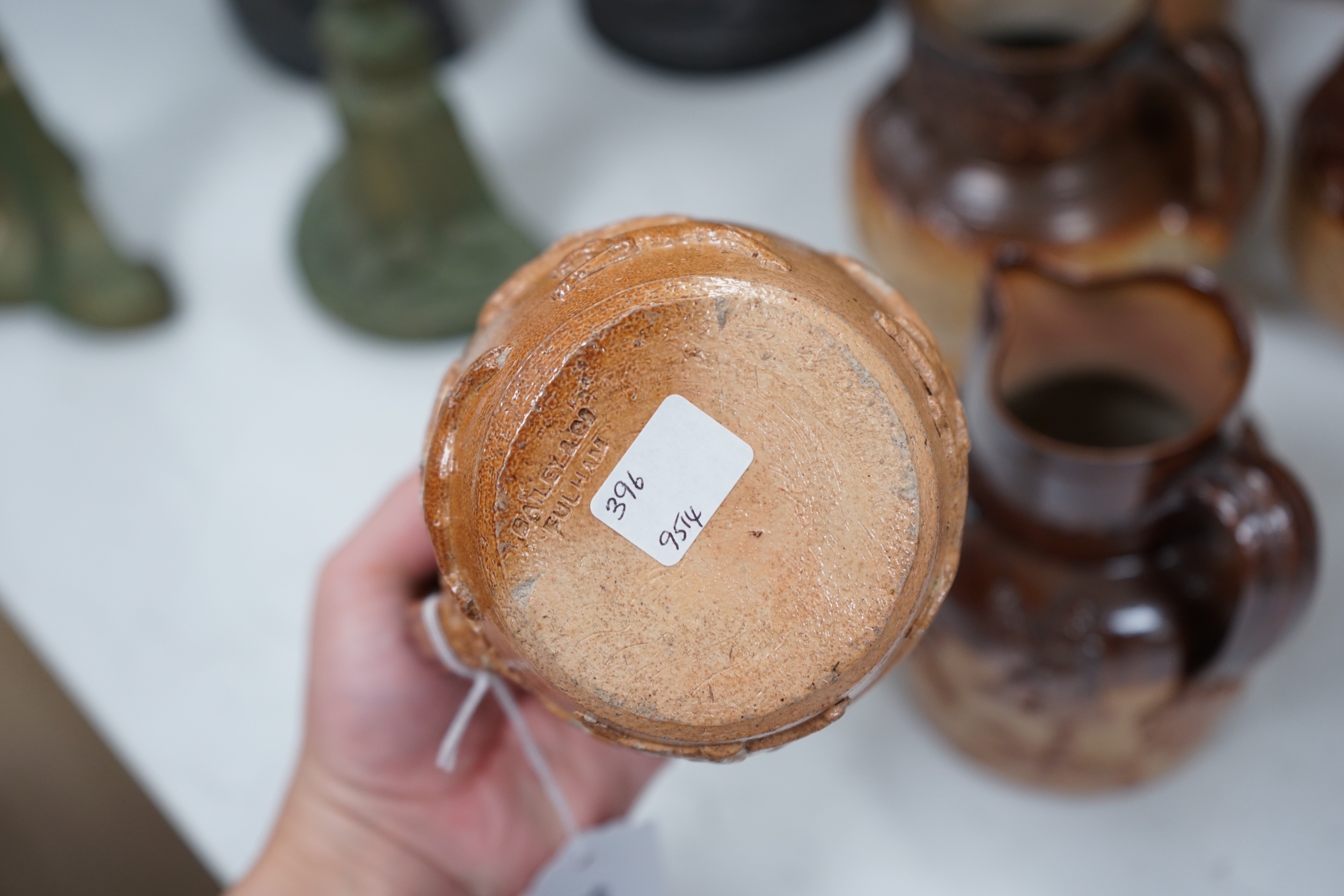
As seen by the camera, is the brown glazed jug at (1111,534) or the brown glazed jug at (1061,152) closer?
the brown glazed jug at (1111,534)

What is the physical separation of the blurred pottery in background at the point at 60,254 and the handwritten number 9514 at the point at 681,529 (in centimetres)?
79

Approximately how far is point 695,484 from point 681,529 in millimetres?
14

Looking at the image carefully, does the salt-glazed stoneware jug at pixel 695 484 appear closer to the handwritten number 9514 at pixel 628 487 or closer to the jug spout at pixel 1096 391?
the handwritten number 9514 at pixel 628 487

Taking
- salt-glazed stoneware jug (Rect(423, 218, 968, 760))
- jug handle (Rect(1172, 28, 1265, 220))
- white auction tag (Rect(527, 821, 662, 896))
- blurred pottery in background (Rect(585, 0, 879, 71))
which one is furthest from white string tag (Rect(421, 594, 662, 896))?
blurred pottery in background (Rect(585, 0, 879, 71))

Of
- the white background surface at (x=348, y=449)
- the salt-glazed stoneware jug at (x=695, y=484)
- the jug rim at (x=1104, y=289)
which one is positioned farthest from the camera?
the white background surface at (x=348, y=449)

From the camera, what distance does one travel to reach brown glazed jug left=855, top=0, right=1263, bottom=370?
0.73 m

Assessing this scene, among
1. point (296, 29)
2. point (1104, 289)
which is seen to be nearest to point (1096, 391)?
point (1104, 289)

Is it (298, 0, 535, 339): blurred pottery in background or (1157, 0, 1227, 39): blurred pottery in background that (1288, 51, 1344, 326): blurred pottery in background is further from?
(298, 0, 535, 339): blurred pottery in background

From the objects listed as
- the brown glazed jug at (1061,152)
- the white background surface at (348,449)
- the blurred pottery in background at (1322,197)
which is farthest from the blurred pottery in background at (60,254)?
the blurred pottery in background at (1322,197)

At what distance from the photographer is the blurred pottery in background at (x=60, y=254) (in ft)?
3.15

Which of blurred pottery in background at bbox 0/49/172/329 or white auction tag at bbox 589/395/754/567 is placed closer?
white auction tag at bbox 589/395/754/567

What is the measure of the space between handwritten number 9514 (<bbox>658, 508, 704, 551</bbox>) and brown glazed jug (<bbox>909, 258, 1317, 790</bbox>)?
263 mm

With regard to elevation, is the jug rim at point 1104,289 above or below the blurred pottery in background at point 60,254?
above

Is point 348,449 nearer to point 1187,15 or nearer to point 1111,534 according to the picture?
point 1111,534
